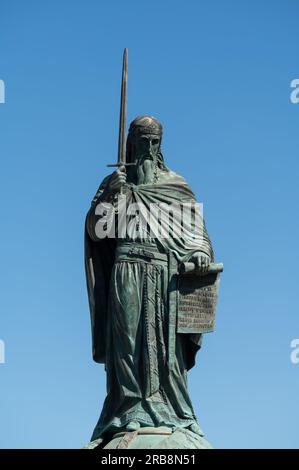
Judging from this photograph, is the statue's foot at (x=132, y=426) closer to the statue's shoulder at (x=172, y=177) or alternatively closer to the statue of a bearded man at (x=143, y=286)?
the statue of a bearded man at (x=143, y=286)

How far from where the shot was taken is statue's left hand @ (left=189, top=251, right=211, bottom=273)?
77.8 feet

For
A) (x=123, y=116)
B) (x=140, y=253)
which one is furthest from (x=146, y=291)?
(x=123, y=116)

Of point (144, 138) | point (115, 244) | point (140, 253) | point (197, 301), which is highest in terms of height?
point (144, 138)

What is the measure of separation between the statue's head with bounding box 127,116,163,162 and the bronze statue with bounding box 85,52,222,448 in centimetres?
2

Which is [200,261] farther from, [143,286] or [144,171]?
[144,171]

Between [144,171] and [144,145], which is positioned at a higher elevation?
[144,145]

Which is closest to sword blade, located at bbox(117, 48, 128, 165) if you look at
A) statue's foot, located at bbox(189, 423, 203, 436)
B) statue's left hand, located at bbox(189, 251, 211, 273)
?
statue's left hand, located at bbox(189, 251, 211, 273)

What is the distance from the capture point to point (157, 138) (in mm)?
24594

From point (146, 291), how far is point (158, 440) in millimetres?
2396

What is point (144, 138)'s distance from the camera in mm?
24516

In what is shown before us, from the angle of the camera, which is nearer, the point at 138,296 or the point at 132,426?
the point at 132,426
